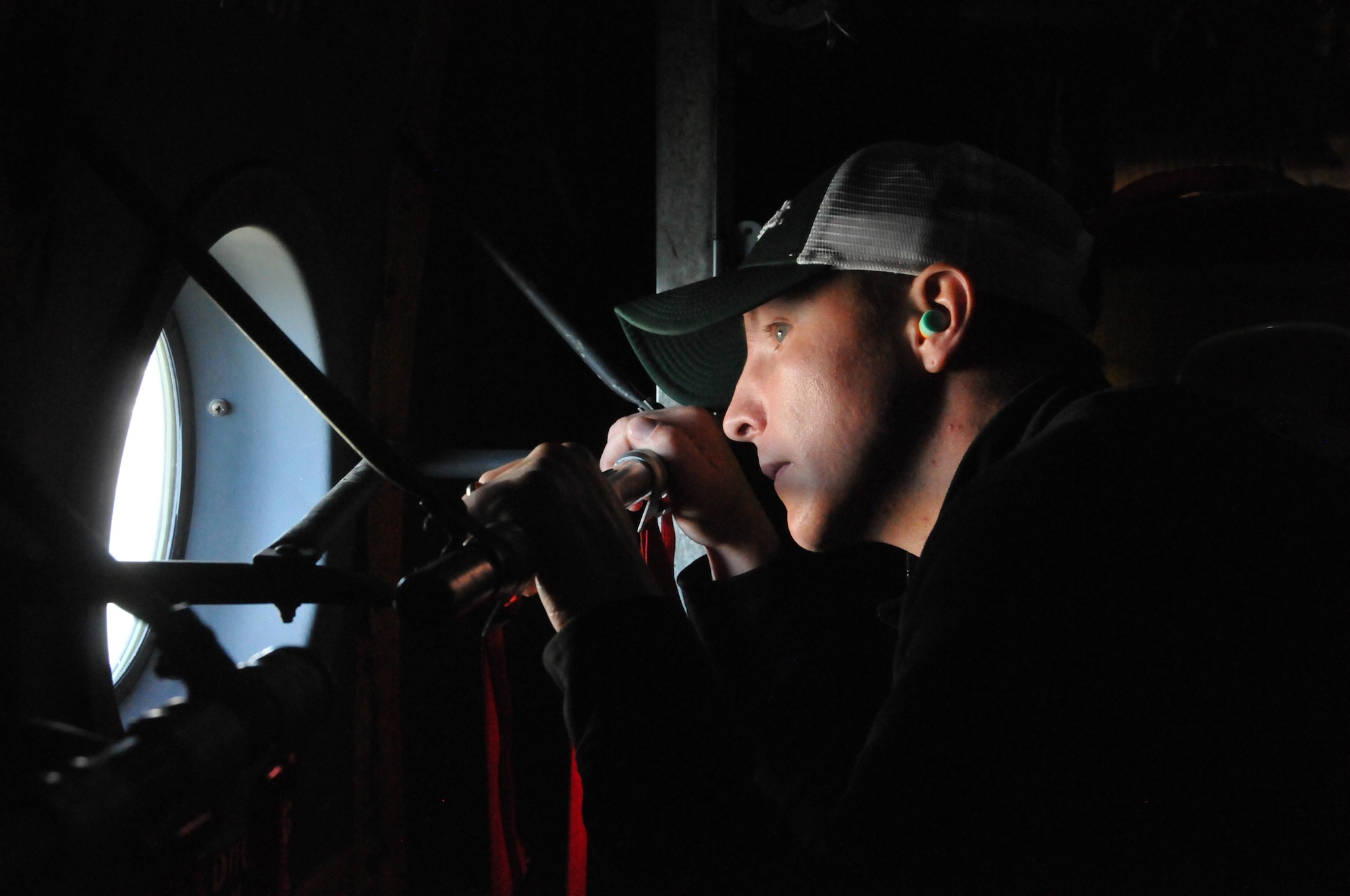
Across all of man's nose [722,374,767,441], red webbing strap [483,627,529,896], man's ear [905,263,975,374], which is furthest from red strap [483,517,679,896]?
man's ear [905,263,975,374]

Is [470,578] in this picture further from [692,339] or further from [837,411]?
[692,339]

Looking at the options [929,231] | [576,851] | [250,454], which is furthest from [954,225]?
[250,454]

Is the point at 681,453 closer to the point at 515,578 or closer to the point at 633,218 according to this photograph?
the point at 515,578

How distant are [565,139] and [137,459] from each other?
118 cm

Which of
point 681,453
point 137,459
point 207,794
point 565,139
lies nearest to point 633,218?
point 565,139

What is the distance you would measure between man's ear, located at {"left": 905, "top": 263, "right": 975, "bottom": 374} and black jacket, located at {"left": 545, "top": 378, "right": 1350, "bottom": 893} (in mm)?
242

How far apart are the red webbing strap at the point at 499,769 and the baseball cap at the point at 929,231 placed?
0.50 meters

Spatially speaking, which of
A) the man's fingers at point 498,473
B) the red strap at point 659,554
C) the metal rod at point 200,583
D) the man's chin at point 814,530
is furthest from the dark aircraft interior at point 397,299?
the man's chin at point 814,530

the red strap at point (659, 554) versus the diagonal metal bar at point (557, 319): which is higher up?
the diagonal metal bar at point (557, 319)

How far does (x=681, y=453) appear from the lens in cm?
129

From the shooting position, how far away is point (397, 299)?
163cm

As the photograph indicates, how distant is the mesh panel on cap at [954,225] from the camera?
104 cm

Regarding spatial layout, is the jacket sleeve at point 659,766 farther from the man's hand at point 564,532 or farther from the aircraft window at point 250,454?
the aircraft window at point 250,454

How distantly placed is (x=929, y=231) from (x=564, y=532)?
0.52 meters
